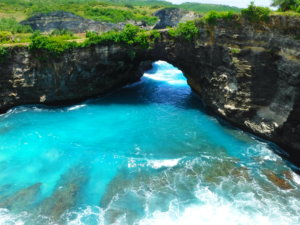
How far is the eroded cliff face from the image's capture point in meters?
21.9

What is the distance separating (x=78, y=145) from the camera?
80.5ft

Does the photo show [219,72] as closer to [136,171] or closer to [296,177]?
[296,177]

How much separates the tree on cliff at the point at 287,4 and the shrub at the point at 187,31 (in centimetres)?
825

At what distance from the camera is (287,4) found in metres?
22.8

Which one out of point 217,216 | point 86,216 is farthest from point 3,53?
point 217,216

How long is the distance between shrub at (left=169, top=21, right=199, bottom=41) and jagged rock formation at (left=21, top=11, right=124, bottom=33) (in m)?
24.3

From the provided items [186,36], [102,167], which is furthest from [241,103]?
[102,167]

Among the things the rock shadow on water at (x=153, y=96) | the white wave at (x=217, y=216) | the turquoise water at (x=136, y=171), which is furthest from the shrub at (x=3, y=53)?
the white wave at (x=217, y=216)

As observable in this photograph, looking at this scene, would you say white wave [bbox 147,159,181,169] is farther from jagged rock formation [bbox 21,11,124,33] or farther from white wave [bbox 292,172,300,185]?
jagged rock formation [bbox 21,11,124,33]

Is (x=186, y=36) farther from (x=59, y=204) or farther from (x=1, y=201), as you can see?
(x=1, y=201)

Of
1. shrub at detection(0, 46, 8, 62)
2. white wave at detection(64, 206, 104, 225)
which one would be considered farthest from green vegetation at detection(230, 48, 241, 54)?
shrub at detection(0, 46, 8, 62)

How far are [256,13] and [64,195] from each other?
2241cm

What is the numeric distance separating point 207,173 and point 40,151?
602 inches

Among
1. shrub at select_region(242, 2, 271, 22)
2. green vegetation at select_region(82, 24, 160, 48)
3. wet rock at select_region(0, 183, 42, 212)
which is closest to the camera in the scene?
wet rock at select_region(0, 183, 42, 212)
